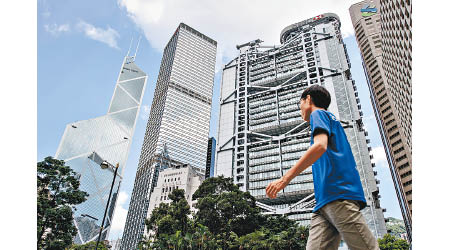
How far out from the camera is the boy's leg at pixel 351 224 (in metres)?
2.14

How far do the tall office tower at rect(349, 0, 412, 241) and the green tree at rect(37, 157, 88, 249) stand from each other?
3704 cm

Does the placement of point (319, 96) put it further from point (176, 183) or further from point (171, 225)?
point (176, 183)

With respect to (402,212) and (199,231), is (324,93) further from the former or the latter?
(402,212)

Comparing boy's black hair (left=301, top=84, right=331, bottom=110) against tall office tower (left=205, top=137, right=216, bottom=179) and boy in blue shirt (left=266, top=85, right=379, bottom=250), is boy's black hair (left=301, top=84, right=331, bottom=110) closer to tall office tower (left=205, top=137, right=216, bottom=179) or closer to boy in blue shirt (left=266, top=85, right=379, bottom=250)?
boy in blue shirt (left=266, top=85, right=379, bottom=250)

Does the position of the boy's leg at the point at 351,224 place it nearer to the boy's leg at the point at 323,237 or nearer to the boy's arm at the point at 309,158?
the boy's leg at the point at 323,237

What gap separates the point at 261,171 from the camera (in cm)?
6134

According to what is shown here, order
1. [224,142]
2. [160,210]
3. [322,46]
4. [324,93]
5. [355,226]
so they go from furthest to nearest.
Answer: [322,46] < [224,142] < [160,210] < [324,93] < [355,226]

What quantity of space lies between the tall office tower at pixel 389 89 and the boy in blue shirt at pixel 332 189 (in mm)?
38224

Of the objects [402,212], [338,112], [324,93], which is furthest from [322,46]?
[324,93]

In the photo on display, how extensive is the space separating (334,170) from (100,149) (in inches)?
4631

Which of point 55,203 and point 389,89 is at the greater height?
point 389,89

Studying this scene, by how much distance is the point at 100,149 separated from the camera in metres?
109

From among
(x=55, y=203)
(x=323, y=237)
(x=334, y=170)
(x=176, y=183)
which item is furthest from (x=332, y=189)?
(x=176, y=183)

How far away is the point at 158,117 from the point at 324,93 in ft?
379
